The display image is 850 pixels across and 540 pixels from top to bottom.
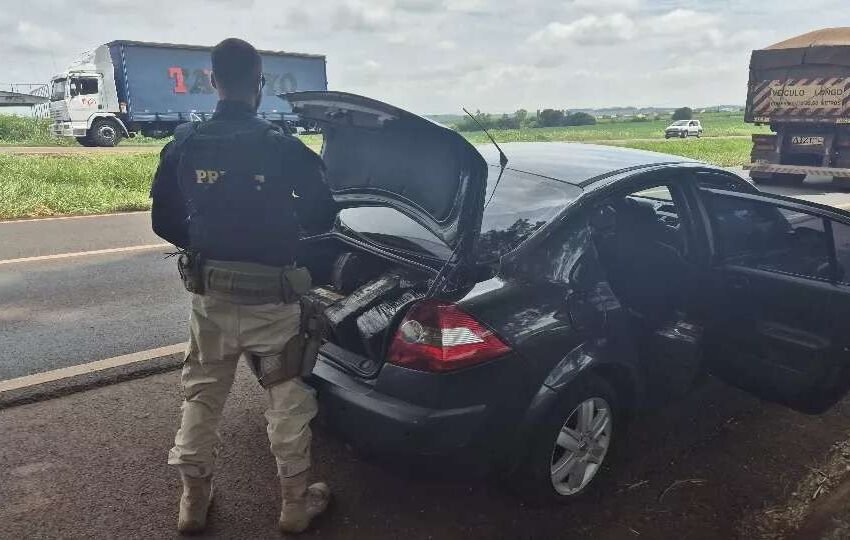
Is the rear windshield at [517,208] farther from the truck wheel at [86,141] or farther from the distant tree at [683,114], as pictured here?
the distant tree at [683,114]

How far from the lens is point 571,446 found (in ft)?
8.85

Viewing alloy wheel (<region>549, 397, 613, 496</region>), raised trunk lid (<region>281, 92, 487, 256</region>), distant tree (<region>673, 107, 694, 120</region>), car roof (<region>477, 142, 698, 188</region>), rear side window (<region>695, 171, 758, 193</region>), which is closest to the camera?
raised trunk lid (<region>281, 92, 487, 256</region>)

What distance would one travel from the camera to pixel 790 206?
126 inches

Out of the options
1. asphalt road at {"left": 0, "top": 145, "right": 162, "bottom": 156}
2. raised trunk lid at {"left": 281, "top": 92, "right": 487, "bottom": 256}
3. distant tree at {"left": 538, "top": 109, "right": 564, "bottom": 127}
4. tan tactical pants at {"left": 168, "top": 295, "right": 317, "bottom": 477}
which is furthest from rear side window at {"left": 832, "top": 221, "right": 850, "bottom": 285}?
distant tree at {"left": 538, "top": 109, "right": 564, "bottom": 127}

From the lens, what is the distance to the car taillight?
91.7 inches

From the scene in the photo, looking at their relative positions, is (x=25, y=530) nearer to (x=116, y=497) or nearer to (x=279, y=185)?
(x=116, y=497)

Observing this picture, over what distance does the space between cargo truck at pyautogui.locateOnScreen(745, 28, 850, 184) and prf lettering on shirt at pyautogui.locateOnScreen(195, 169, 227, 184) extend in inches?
546

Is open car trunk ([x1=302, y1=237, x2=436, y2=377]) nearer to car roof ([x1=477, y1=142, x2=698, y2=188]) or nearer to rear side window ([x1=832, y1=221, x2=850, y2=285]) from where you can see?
car roof ([x1=477, y1=142, x2=698, y2=188])

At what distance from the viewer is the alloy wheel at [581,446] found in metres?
2.68

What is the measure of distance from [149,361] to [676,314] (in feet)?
10.2

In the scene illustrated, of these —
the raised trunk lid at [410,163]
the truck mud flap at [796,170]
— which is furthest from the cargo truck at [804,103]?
the raised trunk lid at [410,163]

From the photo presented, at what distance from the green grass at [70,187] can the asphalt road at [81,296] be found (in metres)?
0.99

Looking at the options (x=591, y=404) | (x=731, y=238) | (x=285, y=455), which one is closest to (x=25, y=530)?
(x=285, y=455)

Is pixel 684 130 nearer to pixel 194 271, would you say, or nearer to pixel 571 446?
pixel 571 446
